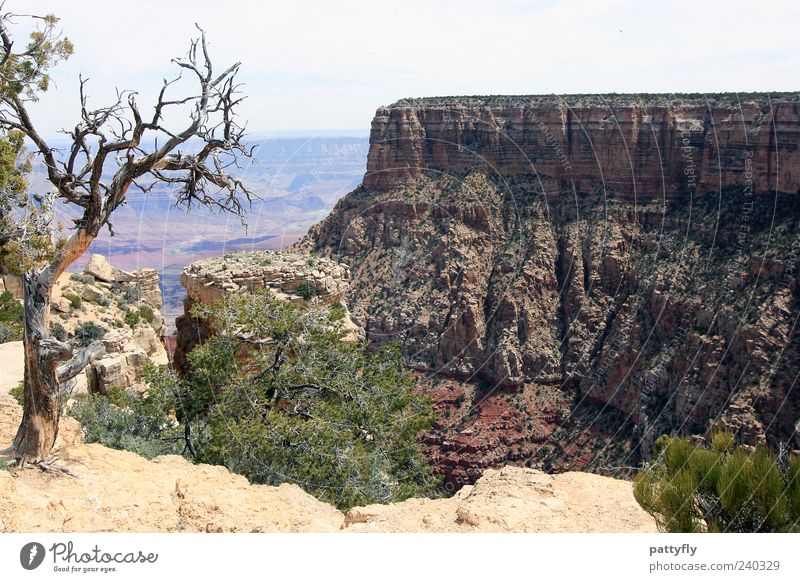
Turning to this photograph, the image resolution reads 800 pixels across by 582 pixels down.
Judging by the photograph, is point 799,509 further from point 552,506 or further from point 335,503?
point 335,503

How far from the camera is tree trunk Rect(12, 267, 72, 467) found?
1237 cm

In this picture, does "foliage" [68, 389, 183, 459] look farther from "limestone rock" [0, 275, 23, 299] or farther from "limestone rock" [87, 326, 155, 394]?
"limestone rock" [0, 275, 23, 299]

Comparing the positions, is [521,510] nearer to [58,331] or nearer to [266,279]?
[266,279]

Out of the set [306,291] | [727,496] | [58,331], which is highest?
[306,291]

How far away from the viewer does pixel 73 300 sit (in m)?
30.3

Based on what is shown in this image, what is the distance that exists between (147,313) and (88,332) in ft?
14.7

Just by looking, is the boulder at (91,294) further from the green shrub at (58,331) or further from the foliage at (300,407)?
the foliage at (300,407)

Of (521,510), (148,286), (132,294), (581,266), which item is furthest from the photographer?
(581,266)

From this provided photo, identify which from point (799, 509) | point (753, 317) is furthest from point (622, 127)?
point (799, 509)

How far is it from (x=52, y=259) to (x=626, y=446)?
41.6 m

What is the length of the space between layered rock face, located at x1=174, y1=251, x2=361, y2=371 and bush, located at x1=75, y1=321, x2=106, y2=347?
3.62 meters

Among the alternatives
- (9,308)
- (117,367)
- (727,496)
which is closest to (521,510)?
(727,496)

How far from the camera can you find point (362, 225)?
7081 cm

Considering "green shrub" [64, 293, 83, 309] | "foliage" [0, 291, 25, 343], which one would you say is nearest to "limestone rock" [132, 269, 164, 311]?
"green shrub" [64, 293, 83, 309]
